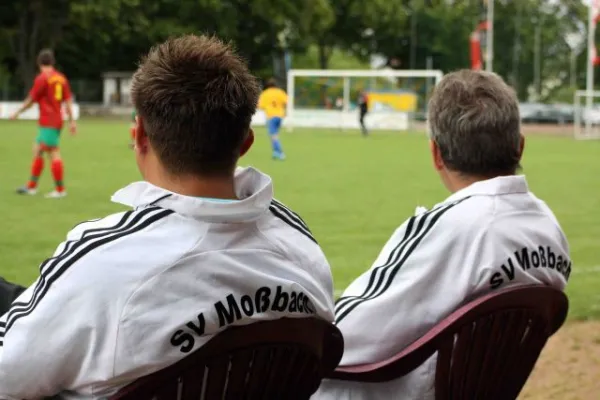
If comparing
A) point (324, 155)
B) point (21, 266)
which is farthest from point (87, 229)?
point (324, 155)

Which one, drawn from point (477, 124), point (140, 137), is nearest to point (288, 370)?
point (140, 137)

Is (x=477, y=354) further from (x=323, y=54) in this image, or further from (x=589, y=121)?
(x=323, y=54)

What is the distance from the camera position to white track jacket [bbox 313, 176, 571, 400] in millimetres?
2730

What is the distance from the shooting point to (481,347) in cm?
260

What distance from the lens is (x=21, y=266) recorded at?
7281 millimetres

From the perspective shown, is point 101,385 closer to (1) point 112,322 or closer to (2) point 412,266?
(1) point 112,322

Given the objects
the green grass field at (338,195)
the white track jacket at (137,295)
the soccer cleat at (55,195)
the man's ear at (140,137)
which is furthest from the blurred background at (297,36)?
the white track jacket at (137,295)

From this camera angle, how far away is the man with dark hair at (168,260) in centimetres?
190

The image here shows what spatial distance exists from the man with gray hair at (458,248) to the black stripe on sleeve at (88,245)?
947 mm

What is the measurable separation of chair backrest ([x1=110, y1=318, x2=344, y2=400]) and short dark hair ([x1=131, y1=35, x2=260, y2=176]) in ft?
1.19

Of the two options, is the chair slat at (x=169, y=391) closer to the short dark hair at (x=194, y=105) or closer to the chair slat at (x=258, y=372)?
the chair slat at (x=258, y=372)

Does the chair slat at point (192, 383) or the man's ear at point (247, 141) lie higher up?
the man's ear at point (247, 141)

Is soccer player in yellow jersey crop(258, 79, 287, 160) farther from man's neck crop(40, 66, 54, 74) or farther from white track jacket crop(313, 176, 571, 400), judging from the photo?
white track jacket crop(313, 176, 571, 400)

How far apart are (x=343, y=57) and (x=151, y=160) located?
8551cm
